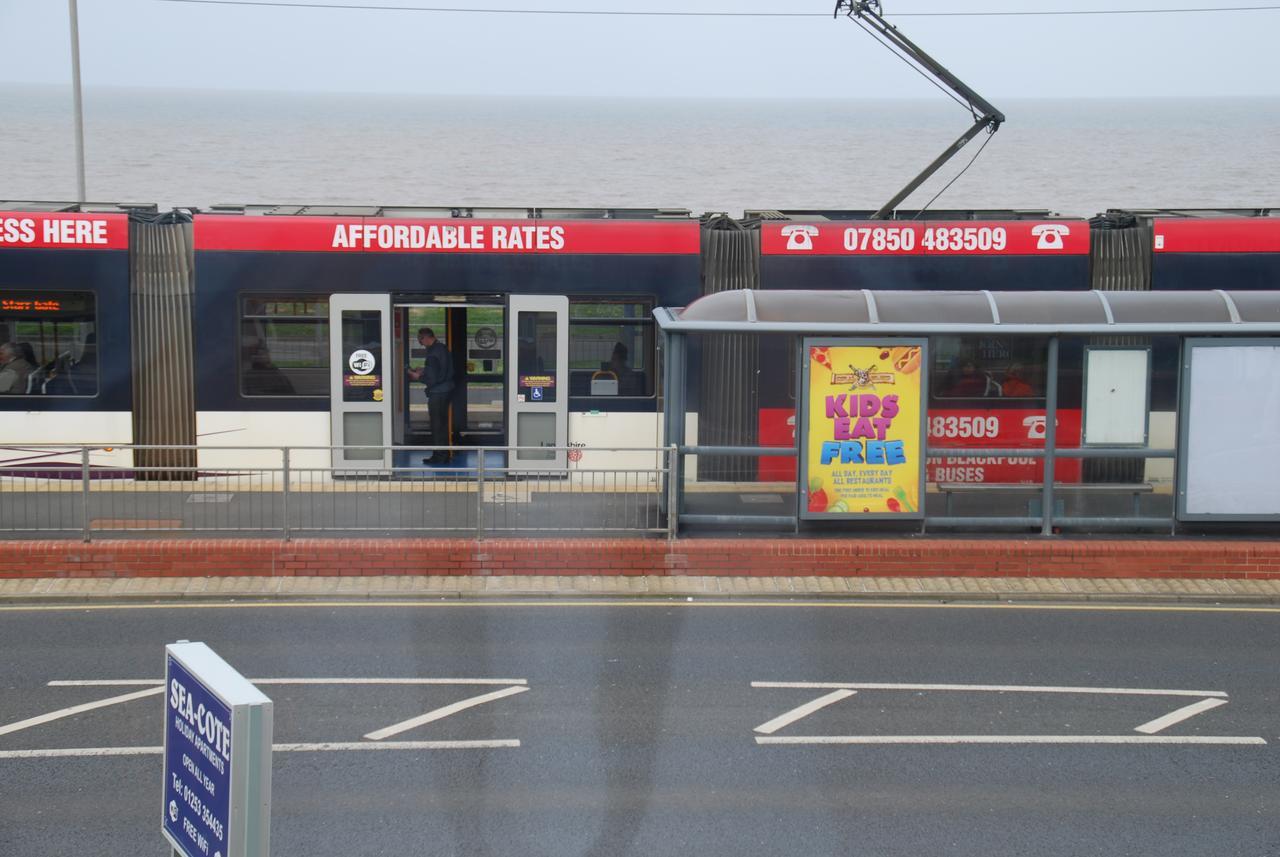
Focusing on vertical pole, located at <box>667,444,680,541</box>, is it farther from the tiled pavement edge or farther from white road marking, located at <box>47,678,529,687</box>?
white road marking, located at <box>47,678,529,687</box>

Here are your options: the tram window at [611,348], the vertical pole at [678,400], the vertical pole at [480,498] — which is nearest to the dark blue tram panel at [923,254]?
the tram window at [611,348]

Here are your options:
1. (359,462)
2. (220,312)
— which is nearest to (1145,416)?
(359,462)

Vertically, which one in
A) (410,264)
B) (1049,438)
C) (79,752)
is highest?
(410,264)

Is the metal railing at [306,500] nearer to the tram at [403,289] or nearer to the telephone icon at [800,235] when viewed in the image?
the tram at [403,289]

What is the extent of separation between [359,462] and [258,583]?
14.2ft

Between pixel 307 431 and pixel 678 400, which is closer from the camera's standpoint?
pixel 678 400

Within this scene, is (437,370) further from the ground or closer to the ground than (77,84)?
closer to the ground

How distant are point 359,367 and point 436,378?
964mm

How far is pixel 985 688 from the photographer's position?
9562 millimetres

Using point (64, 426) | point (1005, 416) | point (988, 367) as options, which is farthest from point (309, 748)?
point (64, 426)

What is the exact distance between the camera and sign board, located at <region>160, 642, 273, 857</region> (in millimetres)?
3740

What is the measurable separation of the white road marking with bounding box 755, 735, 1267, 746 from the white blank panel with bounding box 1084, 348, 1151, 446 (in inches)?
201

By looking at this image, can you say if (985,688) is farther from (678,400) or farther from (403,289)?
(403,289)

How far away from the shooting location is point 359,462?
16.5 m
